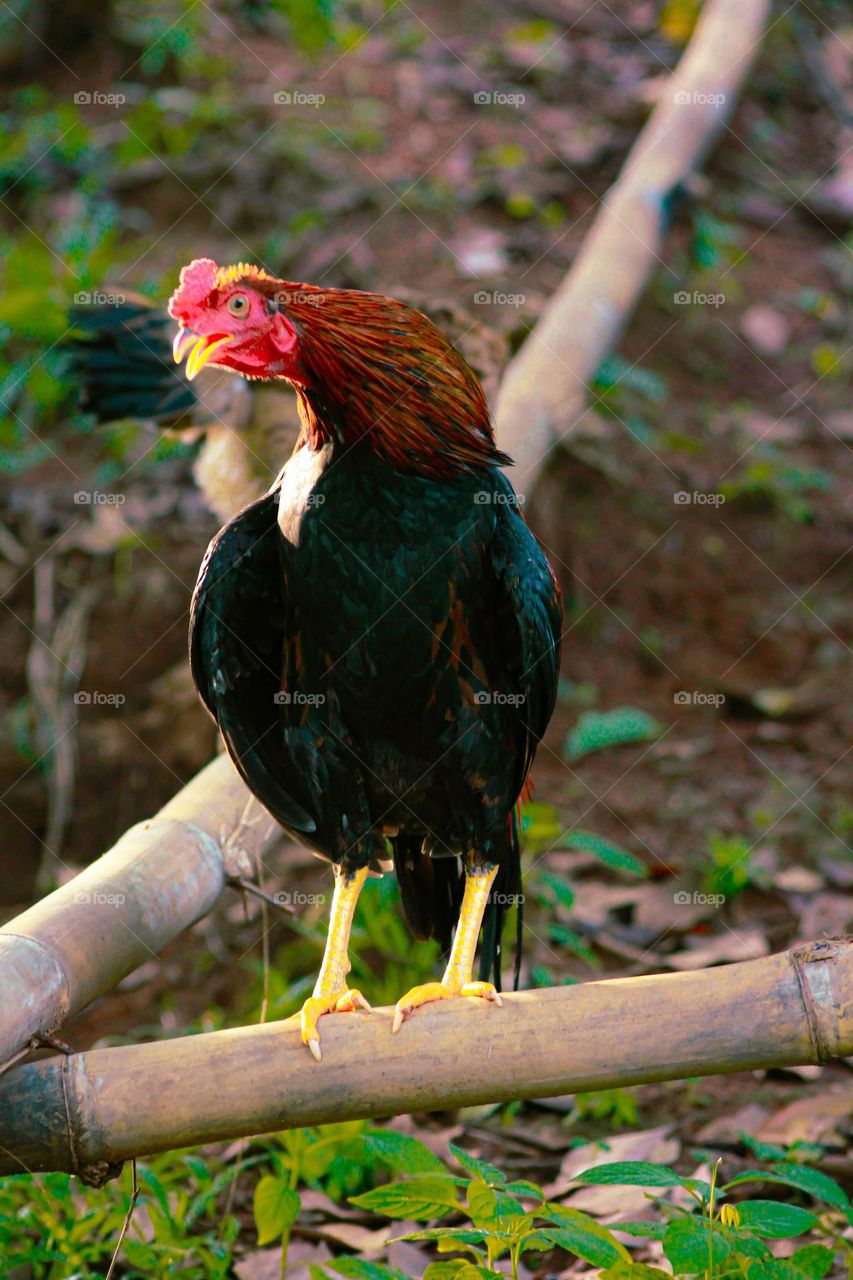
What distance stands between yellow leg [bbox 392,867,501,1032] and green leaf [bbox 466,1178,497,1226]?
1.08ft

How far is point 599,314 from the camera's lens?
191 inches

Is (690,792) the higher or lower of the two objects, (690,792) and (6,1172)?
the lower

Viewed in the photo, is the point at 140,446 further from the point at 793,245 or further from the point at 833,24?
the point at 833,24

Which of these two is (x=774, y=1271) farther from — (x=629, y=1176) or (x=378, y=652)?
(x=378, y=652)

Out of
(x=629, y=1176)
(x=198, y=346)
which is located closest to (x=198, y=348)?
(x=198, y=346)

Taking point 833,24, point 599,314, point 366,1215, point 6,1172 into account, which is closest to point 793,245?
point 833,24

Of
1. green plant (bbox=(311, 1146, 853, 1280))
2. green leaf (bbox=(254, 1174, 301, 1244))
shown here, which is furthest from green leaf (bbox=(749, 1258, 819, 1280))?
green leaf (bbox=(254, 1174, 301, 1244))

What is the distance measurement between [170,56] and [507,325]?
9.03 feet

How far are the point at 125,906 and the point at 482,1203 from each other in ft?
2.83

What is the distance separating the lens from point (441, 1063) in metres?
2.22

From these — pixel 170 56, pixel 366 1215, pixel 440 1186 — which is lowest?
pixel 366 1215

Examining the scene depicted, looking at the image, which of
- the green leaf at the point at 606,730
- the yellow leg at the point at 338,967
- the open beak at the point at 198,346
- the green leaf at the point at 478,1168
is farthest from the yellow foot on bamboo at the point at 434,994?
the green leaf at the point at 606,730

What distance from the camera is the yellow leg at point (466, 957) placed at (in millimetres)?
2561

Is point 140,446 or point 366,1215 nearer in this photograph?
point 366,1215
